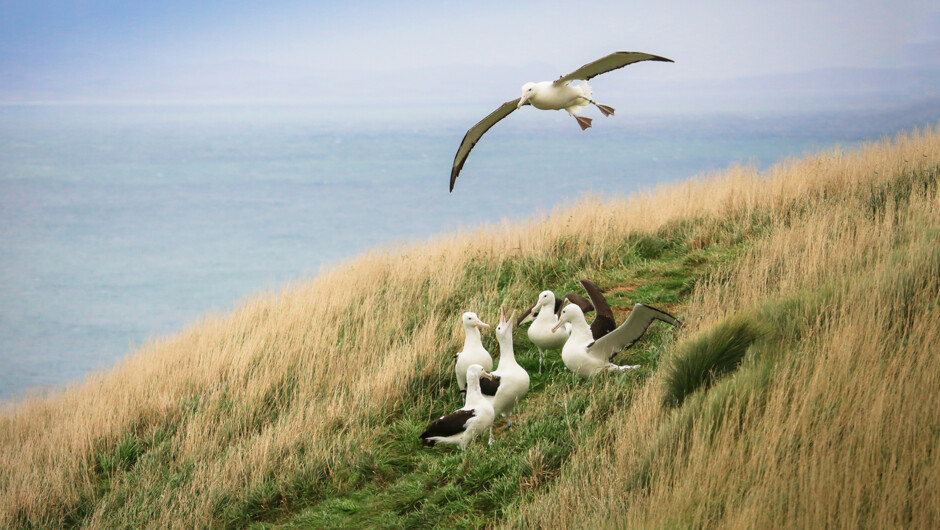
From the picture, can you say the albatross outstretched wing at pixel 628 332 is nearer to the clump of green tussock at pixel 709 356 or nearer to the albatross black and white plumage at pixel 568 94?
the clump of green tussock at pixel 709 356

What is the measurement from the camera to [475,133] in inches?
312

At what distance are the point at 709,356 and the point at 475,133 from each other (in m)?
3.45

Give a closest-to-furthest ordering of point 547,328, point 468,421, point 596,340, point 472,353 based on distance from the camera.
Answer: point 468,421
point 596,340
point 472,353
point 547,328

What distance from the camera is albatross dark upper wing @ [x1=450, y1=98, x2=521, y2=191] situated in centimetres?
745

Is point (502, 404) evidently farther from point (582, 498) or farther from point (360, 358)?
point (360, 358)

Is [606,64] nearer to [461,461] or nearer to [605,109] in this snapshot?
[605,109]

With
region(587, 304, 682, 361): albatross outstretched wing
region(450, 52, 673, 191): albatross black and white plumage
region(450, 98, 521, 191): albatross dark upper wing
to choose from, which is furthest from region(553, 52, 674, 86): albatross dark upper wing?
region(587, 304, 682, 361): albatross outstretched wing

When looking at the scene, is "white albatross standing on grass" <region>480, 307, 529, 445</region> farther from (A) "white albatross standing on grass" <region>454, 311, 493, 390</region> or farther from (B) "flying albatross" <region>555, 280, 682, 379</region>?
(B) "flying albatross" <region>555, 280, 682, 379</region>

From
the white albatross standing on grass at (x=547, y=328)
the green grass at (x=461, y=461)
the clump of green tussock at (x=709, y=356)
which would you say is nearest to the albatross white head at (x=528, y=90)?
the white albatross standing on grass at (x=547, y=328)

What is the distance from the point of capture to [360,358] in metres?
8.95

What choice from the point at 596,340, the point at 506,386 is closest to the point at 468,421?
the point at 506,386

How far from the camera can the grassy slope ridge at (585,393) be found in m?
4.08

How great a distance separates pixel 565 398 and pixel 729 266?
354 centimetres

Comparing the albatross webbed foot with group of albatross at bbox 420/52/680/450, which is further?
the albatross webbed foot
